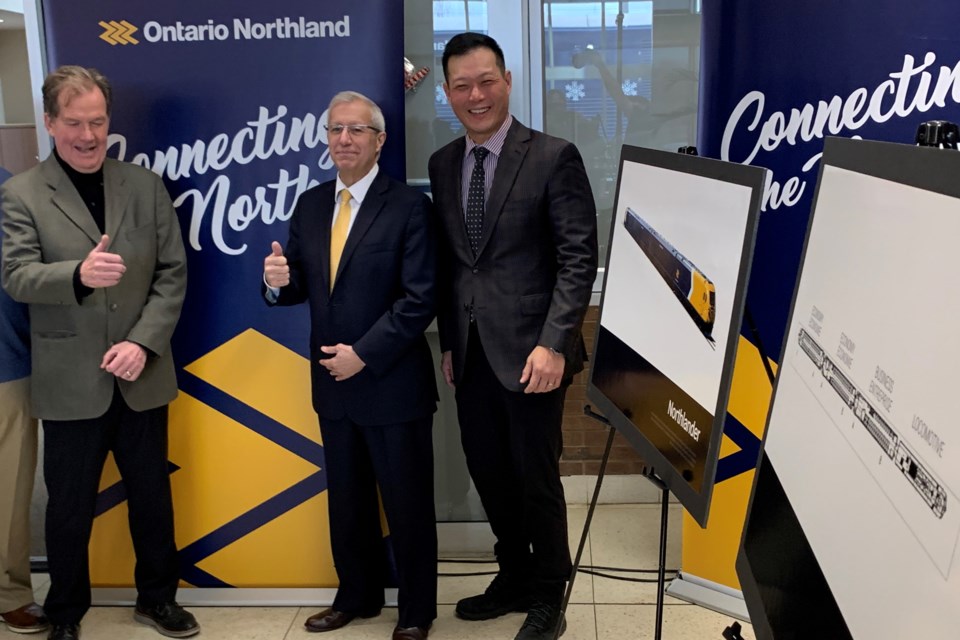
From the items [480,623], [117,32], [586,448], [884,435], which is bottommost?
[480,623]

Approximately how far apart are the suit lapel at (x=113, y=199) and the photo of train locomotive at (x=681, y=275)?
1612 mm

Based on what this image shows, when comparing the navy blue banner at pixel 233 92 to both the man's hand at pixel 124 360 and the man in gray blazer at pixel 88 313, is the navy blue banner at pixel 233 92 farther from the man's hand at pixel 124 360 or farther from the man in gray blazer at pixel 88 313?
the man's hand at pixel 124 360

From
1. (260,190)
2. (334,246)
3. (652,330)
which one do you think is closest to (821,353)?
(652,330)

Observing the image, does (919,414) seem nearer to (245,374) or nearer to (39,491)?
(245,374)

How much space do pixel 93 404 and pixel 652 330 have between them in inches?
70.2

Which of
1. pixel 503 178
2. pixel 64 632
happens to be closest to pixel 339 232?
pixel 503 178

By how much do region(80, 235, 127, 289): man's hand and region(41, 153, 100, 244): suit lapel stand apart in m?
0.17

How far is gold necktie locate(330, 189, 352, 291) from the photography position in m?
2.75

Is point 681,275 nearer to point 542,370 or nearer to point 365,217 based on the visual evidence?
point 542,370

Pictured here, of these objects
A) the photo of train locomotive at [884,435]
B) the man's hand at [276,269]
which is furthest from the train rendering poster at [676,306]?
the man's hand at [276,269]

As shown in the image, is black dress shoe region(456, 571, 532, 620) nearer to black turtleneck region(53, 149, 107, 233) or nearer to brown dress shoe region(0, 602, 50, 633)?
brown dress shoe region(0, 602, 50, 633)

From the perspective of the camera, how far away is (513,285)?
2645mm

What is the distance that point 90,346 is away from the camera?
274cm

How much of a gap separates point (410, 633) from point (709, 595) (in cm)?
104
